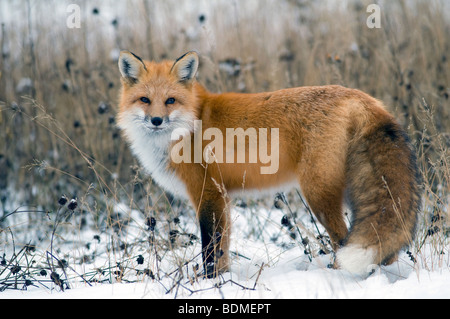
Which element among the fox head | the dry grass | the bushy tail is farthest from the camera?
the dry grass

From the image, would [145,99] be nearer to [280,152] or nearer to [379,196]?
[280,152]

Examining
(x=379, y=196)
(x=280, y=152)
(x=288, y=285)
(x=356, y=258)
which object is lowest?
(x=288, y=285)

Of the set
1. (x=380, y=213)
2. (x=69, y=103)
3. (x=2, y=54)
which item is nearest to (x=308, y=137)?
(x=380, y=213)

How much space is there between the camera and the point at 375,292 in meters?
2.39

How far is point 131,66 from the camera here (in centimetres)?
353

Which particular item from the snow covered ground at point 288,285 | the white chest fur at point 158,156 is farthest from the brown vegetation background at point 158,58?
the snow covered ground at point 288,285

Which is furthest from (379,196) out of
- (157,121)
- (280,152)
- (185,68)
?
(185,68)

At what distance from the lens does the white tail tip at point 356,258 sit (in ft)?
8.11

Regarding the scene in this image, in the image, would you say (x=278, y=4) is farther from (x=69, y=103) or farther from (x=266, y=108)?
(x=266, y=108)

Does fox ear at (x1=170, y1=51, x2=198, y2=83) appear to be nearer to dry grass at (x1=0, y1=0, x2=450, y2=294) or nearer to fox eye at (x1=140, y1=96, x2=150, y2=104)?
fox eye at (x1=140, y1=96, x2=150, y2=104)

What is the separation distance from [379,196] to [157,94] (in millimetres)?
1845

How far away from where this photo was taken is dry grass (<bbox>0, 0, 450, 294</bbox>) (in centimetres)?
541

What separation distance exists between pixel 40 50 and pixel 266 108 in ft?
15.3

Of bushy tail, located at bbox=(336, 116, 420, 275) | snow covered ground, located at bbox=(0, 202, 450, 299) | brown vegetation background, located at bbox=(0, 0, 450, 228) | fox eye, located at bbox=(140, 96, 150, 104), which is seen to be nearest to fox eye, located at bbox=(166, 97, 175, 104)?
fox eye, located at bbox=(140, 96, 150, 104)
